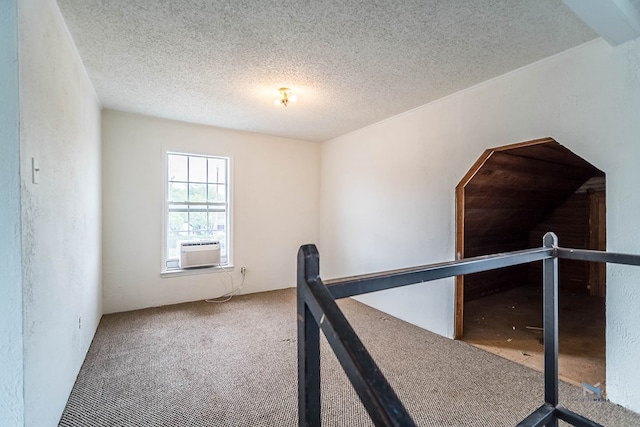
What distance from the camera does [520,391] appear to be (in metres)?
2.10

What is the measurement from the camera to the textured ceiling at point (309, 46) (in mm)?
1756

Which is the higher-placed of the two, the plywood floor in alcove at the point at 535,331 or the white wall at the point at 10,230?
the white wall at the point at 10,230

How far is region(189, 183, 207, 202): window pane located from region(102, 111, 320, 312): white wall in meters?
0.38

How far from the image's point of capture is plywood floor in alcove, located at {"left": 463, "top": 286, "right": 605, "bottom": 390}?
8.08 ft

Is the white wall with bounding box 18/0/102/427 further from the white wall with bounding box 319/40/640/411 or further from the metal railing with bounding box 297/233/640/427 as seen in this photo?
the white wall with bounding box 319/40/640/411

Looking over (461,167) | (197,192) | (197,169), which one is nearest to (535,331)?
(461,167)

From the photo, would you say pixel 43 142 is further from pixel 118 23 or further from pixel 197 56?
pixel 197 56

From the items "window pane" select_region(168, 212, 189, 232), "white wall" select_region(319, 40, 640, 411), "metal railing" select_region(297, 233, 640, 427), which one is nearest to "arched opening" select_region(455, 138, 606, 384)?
"white wall" select_region(319, 40, 640, 411)

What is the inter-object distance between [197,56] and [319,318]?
237 centimetres

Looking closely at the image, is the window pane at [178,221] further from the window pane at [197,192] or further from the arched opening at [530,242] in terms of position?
the arched opening at [530,242]

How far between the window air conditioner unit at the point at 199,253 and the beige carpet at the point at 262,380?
33.9 inches

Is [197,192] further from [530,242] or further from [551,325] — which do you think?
[530,242]

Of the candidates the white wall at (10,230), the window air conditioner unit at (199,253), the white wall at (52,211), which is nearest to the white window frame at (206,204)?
the window air conditioner unit at (199,253)

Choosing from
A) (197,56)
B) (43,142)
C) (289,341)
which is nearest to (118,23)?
(197,56)
